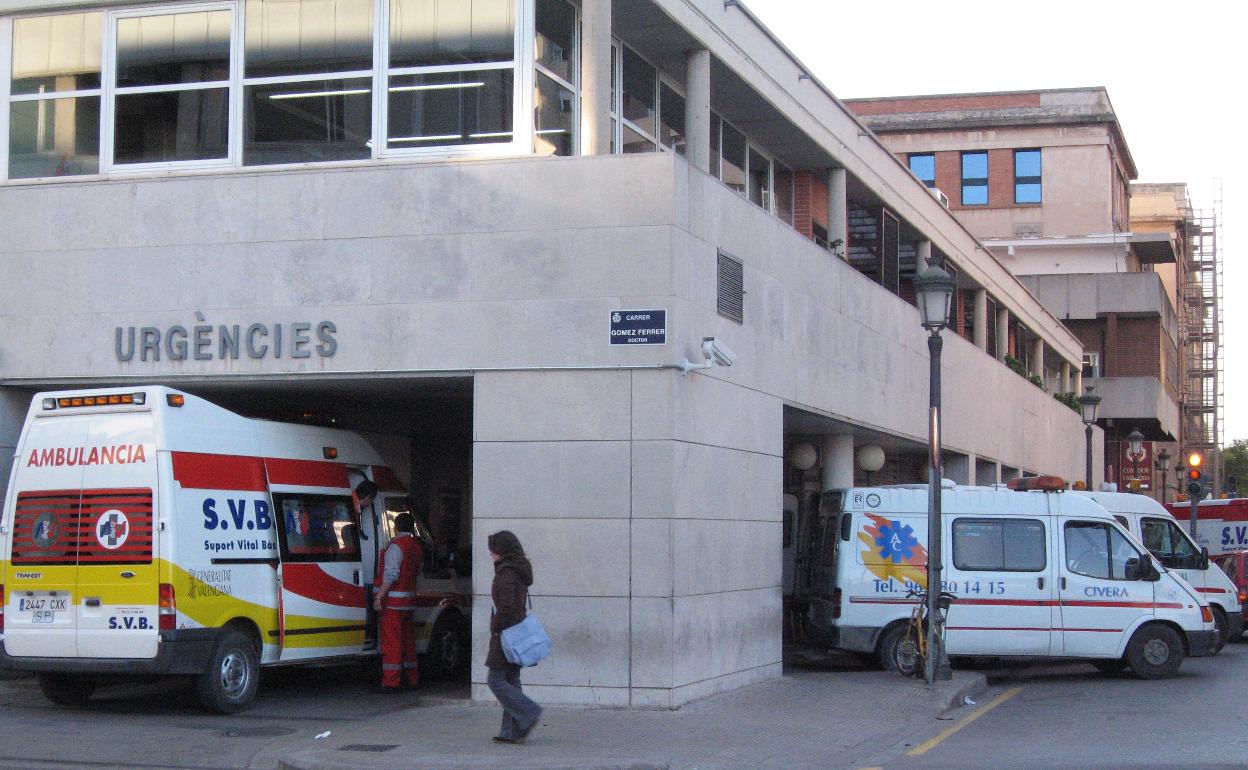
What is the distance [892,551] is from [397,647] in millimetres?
6479

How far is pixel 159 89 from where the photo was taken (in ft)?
52.5

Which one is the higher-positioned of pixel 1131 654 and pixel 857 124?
pixel 857 124

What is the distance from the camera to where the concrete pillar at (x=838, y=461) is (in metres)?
21.9

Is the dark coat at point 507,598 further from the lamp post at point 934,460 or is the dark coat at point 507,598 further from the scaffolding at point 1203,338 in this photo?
the scaffolding at point 1203,338

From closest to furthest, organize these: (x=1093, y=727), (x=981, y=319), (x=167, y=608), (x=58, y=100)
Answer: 1. (x=167, y=608)
2. (x=1093, y=727)
3. (x=58, y=100)
4. (x=981, y=319)

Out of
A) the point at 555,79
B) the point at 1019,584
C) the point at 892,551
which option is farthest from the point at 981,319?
the point at 555,79

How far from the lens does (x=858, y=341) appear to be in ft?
69.8

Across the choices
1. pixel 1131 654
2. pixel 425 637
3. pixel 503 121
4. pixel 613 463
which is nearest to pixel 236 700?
pixel 425 637

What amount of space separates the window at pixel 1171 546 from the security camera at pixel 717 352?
32.9 feet

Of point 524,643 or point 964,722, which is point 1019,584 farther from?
point 524,643

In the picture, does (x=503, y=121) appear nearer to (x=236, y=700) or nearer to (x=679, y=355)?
(x=679, y=355)

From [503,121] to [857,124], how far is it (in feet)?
34.9

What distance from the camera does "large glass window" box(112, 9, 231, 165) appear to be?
15.8 meters

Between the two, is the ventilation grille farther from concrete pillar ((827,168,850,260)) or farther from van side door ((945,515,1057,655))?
concrete pillar ((827,168,850,260))
